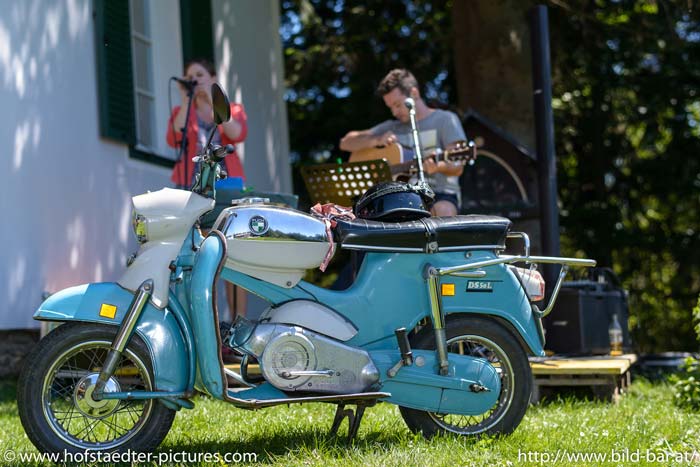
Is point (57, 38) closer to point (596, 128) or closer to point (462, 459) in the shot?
point (462, 459)

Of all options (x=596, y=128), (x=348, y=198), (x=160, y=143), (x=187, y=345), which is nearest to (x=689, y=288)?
(x=596, y=128)

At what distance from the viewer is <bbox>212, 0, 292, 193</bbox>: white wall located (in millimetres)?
9328

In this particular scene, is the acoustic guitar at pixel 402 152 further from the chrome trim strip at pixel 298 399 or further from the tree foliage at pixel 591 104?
the tree foliage at pixel 591 104

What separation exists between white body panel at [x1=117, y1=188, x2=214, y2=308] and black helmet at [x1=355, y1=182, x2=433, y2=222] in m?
0.75

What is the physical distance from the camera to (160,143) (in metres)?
7.91

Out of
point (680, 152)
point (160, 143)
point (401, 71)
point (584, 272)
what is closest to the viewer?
point (401, 71)

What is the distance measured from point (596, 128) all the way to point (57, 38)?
6736mm

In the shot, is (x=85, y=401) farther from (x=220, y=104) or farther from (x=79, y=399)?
(x=220, y=104)

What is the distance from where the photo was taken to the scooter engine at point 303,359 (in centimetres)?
395

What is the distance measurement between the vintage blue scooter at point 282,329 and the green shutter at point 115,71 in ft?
10.4

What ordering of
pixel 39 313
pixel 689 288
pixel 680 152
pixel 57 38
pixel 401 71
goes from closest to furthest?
pixel 39 313 → pixel 401 71 → pixel 57 38 → pixel 680 152 → pixel 689 288

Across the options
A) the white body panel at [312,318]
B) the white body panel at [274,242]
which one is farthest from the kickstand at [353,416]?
the white body panel at [274,242]

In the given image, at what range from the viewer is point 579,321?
20.4 feet

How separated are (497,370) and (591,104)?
25.4 ft
